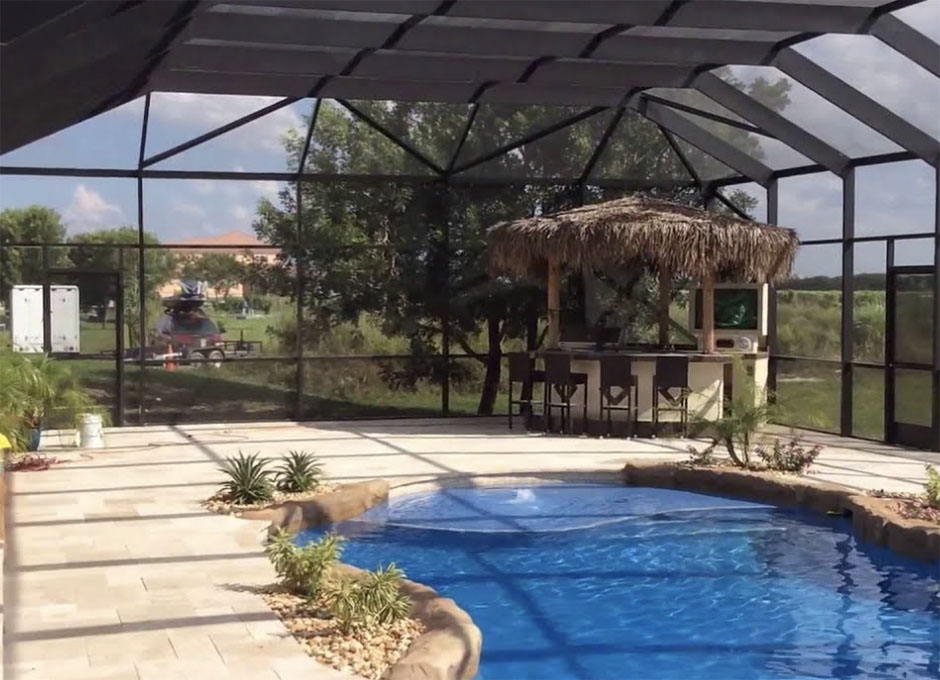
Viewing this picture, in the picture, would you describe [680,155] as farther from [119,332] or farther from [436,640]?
[436,640]

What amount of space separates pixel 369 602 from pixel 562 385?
762 centimetres

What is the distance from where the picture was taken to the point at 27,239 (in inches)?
524

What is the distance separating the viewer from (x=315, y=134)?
13.6m

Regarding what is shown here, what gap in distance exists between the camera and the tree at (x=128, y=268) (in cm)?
1289

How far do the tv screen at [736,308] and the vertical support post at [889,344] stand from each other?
1.75 metres

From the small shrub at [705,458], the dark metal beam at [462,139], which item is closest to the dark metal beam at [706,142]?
the dark metal beam at [462,139]

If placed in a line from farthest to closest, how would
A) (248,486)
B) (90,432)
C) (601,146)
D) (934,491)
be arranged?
(601,146), (90,432), (248,486), (934,491)

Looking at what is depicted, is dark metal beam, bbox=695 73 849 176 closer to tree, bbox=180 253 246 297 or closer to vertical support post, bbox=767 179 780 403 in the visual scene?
vertical support post, bbox=767 179 780 403

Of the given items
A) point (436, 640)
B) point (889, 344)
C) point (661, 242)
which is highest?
point (661, 242)

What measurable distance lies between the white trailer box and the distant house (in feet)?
4.11

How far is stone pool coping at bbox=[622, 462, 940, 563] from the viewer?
23.4 ft

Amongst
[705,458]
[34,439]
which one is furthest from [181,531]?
[705,458]

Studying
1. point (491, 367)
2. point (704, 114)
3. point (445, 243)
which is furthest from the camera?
point (491, 367)

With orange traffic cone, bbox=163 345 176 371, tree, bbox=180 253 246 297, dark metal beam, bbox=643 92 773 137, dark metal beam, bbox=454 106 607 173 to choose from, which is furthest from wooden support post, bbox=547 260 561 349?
orange traffic cone, bbox=163 345 176 371
